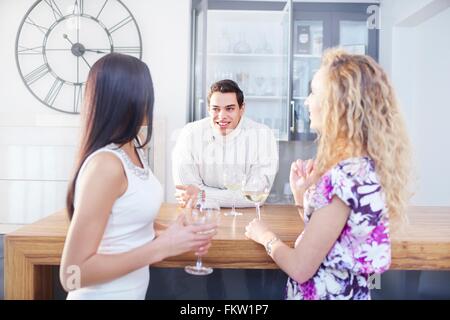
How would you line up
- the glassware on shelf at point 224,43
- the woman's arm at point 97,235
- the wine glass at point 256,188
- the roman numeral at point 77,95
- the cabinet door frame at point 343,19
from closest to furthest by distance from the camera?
the woman's arm at point 97,235 < the wine glass at point 256,188 < the roman numeral at point 77,95 < the cabinet door frame at point 343,19 < the glassware on shelf at point 224,43

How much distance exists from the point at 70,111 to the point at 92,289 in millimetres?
522

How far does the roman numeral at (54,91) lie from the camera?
40.8 inches

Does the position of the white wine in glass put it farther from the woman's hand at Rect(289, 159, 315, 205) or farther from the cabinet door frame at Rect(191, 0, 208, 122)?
the cabinet door frame at Rect(191, 0, 208, 122)

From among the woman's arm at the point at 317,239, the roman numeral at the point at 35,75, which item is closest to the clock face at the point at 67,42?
A: the roman numeral at the point at 35,75

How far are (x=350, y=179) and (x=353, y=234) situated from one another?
89 mm

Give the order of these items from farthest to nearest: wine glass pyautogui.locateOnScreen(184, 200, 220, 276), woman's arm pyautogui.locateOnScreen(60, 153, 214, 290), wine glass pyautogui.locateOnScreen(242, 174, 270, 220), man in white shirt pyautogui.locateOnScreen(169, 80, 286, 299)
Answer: man in white shirt pyautogui.locateOnScreen(169, 80, 286, 299)
wine glass pyautogui.locateOnScreen(242, 174, 270, 220)
wine glass pyautogui.locateOnScreen(184, 200, 220, 276)
woman's arm pyautogui.locateOnScreen(60, 153, 214, 290)

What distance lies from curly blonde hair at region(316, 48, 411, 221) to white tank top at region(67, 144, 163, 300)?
0.94ft

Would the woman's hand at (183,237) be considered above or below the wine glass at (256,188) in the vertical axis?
below

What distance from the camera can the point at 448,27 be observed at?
1415 millimetres

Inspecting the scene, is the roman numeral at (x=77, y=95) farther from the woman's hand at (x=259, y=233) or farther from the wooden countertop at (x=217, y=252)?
the woman's hand at (x=259, y=233)

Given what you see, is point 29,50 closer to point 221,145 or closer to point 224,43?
point 221,145

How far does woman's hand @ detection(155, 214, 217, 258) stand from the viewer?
0.65 m

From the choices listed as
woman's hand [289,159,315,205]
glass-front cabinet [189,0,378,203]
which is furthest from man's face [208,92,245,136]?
woman's hand [289,159,315,205]

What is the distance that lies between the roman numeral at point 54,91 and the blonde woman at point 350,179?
2.14 ft
